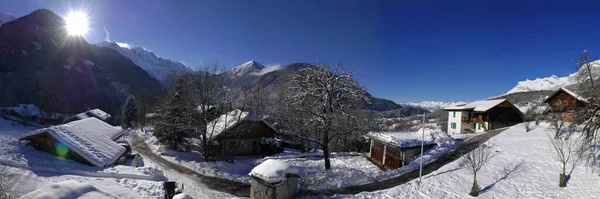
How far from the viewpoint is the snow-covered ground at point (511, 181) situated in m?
13.5

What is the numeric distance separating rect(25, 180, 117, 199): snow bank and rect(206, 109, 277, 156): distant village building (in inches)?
755

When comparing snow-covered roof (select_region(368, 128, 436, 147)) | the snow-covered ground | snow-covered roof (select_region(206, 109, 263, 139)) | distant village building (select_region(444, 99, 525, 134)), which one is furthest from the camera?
distant village building (select_region(444, 99, 525, 134))

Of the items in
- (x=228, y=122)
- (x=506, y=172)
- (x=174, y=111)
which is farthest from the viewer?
(x=174, y=111)

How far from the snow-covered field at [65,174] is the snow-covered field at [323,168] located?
21.3 feet

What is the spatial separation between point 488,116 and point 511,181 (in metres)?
26.3

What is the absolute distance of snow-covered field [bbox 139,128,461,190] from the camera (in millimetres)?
18483

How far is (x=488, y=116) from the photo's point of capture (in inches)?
1447

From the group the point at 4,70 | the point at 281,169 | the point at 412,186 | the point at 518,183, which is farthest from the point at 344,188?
the point at 4,70

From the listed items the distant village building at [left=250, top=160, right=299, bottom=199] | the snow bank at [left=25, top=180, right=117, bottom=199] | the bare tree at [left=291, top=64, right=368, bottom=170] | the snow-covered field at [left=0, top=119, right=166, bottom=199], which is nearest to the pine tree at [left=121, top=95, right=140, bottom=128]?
the snow-covered field at [left=0, top=119, right=166, bottom=199]

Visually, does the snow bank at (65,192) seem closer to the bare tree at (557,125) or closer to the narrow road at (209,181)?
the narrow road at (209,181)

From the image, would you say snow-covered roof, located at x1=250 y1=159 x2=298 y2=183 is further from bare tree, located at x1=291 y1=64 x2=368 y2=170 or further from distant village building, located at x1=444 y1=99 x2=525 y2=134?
distant village building, located at x1=444 y1=99 x2=525 y2=134

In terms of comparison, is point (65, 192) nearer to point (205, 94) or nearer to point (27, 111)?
point (205, 94)

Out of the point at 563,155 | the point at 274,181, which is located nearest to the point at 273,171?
the point at 274,181

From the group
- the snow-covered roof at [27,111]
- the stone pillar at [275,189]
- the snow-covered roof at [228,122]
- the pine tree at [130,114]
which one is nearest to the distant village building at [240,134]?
the snow-covered roof at [228,122]
